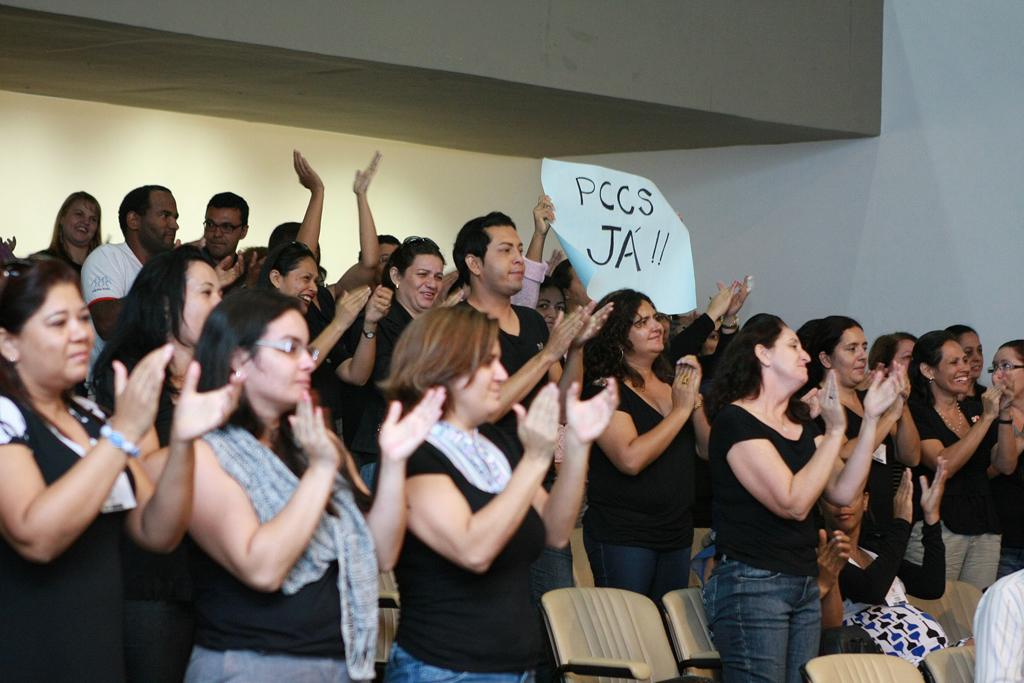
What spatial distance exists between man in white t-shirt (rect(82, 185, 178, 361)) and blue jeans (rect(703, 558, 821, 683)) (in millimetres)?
1883

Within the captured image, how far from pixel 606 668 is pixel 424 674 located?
1.06m

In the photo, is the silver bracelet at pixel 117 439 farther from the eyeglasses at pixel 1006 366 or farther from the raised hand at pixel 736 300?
the eyeglasses at pixel 1006 366

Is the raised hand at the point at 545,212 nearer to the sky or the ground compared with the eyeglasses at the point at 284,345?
nearer to the sky

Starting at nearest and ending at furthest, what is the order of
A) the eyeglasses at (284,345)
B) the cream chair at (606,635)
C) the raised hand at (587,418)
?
the eyeglasses at (284,345) < the raised hand at (587,418) < the cream chair at (606,635)

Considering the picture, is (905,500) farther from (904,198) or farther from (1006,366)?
(904,198)

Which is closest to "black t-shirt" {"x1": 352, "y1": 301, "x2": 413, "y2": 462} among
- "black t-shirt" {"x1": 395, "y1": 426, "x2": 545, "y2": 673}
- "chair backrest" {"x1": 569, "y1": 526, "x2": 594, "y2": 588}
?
"chair backrest" {"x1": 569, "y1": 526, "x2": 594, "y2": 588}

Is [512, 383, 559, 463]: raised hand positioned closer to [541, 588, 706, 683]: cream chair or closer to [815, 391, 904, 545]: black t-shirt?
[541, 588, 706, 683]: cream chair

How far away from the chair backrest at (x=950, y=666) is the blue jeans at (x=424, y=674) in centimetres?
156

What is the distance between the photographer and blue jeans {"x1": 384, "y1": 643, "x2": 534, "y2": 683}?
8.26 feet

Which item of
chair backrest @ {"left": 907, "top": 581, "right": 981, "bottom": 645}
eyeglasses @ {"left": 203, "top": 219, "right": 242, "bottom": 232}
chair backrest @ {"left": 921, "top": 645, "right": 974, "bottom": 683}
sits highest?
eyeglasses @ {"left": 203, "top": 219, "right": 242, "bottom": 232}

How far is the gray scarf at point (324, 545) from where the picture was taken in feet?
7.52

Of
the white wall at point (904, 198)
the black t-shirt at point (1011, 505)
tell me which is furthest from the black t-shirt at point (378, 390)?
the white wall at point (904, 198)

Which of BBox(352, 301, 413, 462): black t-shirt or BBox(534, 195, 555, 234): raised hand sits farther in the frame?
BBox(534, 195, 555, 234): raised hand

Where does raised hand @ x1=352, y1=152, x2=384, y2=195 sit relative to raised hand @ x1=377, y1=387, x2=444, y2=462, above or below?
above
